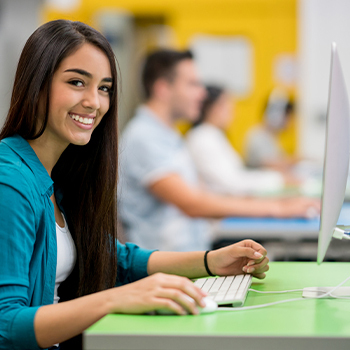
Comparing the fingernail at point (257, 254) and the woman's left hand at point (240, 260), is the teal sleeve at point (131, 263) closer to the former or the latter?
the woman's left hand at point (240, 260)

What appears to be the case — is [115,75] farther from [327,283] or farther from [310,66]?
[310,66]

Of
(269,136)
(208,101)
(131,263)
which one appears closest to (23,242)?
(131,263)

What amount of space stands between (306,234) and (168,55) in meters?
1.17

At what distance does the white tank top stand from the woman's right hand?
36 cm

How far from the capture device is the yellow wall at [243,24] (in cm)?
740

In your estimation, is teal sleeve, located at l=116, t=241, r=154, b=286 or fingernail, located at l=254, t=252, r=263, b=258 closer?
fingernail, located at l=254, t=252, r=263, b=258

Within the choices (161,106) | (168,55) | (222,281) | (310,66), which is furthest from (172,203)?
(310,66)

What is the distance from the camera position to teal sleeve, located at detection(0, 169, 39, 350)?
3.13ft

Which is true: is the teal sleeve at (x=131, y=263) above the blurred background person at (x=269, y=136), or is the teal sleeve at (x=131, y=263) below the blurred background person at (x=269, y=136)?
below

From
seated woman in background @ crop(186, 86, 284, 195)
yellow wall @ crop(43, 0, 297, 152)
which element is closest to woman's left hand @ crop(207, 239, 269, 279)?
seated woman in background @ crop(186, 86, 284, 195)

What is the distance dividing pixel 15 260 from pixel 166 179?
5.26 feet

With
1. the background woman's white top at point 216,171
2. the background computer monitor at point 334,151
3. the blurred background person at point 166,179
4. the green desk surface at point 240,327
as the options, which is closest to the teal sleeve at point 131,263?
the green desk surface at point 240,327

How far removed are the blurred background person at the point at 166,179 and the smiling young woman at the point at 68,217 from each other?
99cm

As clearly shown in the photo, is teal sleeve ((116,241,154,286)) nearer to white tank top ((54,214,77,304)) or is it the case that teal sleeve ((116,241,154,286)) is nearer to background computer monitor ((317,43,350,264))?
white tank top ((54,214,77,304))
